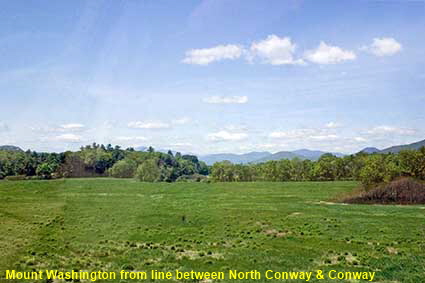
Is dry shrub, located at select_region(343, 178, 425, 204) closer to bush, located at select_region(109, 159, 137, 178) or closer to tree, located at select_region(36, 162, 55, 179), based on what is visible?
tree, located at select_region(36, 162, 55, 179)

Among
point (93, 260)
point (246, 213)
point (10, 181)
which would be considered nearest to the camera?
point (93, 260)

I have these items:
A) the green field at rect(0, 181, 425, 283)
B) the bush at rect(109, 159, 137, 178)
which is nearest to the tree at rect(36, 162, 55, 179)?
the bush at rect(109, 159, 137, 178)

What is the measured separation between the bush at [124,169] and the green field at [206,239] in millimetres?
23289

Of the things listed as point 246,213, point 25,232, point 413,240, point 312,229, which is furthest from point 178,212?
point 413,240

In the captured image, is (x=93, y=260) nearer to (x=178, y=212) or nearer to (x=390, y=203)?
(x=178, y=212)

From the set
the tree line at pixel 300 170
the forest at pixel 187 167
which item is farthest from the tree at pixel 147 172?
the tree line at pixel 300 170

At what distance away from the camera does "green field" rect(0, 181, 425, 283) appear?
9000mm

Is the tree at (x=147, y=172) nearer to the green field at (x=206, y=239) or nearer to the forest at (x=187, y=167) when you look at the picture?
the forest at (x=187, y=167)

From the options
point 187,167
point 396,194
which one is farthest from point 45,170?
point 187,167

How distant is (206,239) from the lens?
1320 cm

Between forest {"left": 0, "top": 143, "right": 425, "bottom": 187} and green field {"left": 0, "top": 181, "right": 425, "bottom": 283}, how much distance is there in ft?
12.1

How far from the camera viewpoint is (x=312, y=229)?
612 inches

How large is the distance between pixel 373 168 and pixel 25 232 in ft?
90.6

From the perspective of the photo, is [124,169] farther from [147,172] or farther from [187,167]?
[187,167]
